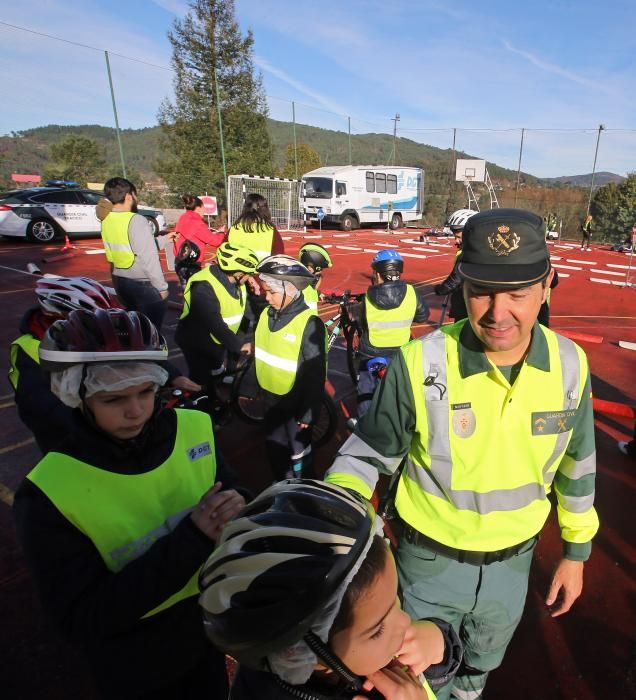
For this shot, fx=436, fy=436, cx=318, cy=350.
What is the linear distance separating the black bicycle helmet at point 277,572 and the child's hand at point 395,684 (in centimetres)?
25

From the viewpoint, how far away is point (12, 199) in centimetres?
1510

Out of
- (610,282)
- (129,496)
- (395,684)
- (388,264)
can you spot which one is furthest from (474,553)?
(610,282)

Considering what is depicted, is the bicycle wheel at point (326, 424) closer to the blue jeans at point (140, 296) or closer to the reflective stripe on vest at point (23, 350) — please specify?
the blue jeans at point (140, 296)

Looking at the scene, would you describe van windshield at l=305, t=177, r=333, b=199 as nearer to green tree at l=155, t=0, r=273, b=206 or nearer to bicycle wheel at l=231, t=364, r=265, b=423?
green tree at l=155, t=0, r=273, b=206

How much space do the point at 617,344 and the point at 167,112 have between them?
97.1 ft

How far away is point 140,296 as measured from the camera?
510cm

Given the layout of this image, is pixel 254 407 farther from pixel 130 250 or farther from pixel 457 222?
pixel 457 222

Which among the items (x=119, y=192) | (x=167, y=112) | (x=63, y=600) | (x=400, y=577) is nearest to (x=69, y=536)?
(x=63, y=600)

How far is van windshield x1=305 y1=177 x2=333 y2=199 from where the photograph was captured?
22.2 meters

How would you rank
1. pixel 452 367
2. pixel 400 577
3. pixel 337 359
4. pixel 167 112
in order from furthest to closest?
pixel 167 112
pixel 337 359
pixel 400 577
pixel 452 367

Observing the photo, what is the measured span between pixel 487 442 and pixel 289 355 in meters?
1.81

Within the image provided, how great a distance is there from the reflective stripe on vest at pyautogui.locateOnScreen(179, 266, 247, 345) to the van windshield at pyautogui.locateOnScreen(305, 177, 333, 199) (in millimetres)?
19526

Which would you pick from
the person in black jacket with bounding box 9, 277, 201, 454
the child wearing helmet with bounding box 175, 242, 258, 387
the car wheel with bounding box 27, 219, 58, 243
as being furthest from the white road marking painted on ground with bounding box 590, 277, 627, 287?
the car wheel with bounding box 27, 219, 58, 243

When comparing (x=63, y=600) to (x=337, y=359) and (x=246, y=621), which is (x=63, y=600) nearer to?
(x=246, y=621)
